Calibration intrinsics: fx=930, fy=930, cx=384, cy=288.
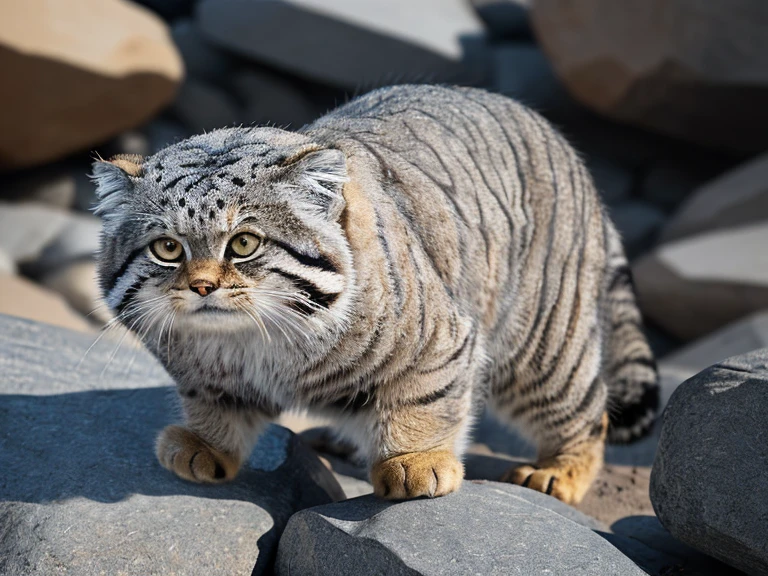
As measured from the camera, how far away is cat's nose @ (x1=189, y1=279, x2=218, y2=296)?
2.71m

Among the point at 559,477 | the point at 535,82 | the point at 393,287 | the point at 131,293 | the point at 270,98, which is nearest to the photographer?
the point at 131,293

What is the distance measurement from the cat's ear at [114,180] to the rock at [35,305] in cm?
440

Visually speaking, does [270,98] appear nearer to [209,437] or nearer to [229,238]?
[209,437]

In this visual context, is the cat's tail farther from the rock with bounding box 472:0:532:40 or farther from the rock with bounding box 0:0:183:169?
the rock with bounding box 472:0:532:40

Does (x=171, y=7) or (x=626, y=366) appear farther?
(x=171, y=7)

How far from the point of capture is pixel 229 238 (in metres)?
2.77

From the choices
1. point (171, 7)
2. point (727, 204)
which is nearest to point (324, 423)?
point (727, 204)

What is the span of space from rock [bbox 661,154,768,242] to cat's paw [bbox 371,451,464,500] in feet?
20.1

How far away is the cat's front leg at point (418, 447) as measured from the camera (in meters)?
3.16

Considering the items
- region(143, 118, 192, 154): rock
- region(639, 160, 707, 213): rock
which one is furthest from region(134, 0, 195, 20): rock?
region(639, 160, 707, 213): rock

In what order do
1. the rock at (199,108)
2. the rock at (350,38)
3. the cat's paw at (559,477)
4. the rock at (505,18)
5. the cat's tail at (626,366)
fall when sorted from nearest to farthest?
1. the cat's paw at (559,477)
2. the cat's tail at (626,366)
3. the rock at (350,38)
4. the rock at (199,108)
5. the rock at (505,18)

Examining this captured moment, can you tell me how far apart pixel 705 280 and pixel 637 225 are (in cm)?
234

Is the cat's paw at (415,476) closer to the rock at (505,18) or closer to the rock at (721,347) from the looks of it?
the rock at (721,347)

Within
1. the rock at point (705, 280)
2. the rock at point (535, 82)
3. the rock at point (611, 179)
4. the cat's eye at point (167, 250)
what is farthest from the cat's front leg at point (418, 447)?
the rock at point (535, 82)
